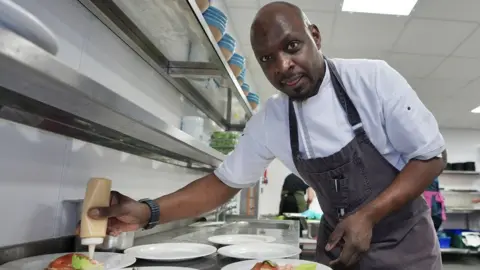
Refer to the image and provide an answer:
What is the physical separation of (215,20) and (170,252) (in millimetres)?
973

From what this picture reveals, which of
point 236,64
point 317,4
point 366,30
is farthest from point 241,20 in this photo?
point 236,64

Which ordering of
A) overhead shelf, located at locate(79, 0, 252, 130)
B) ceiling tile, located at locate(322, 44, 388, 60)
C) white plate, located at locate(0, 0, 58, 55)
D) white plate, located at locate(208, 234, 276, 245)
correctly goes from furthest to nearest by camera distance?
ceiling tile, located at locate(322, 44, 388, 60) → white plate, located at locate(208, 234, 276, 245) → overhead shelf, located at locate(79, 0, 252, 130) → white plate, located at locate(0, 0, 58, 55)

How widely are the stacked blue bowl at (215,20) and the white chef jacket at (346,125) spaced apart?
43 cm

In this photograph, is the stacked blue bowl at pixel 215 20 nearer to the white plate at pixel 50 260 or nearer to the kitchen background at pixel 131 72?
the kitchen background at pixel 131 72

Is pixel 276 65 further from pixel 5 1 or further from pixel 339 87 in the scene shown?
pixel 5 1

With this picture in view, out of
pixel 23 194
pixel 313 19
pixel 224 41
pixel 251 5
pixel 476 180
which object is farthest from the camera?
pixel 476 180

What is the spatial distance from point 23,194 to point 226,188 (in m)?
0.67

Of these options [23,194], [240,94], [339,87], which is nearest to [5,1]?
[23,194]

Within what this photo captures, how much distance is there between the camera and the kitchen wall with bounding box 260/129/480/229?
25.6 ft

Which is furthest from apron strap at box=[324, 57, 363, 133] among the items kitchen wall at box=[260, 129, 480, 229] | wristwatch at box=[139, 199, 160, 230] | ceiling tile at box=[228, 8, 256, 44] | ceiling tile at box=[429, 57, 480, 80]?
kitchen wall at box=[260, 129, 480, 229]

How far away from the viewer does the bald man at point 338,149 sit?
1.06 meters

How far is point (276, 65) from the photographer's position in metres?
1.10

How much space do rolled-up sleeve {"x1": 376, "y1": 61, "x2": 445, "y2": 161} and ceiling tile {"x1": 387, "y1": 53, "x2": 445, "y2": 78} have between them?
3.35m

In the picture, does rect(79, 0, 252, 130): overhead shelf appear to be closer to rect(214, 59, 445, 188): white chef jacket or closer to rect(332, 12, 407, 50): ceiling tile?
rect(214, 59, 445, 188): white chef jacket
